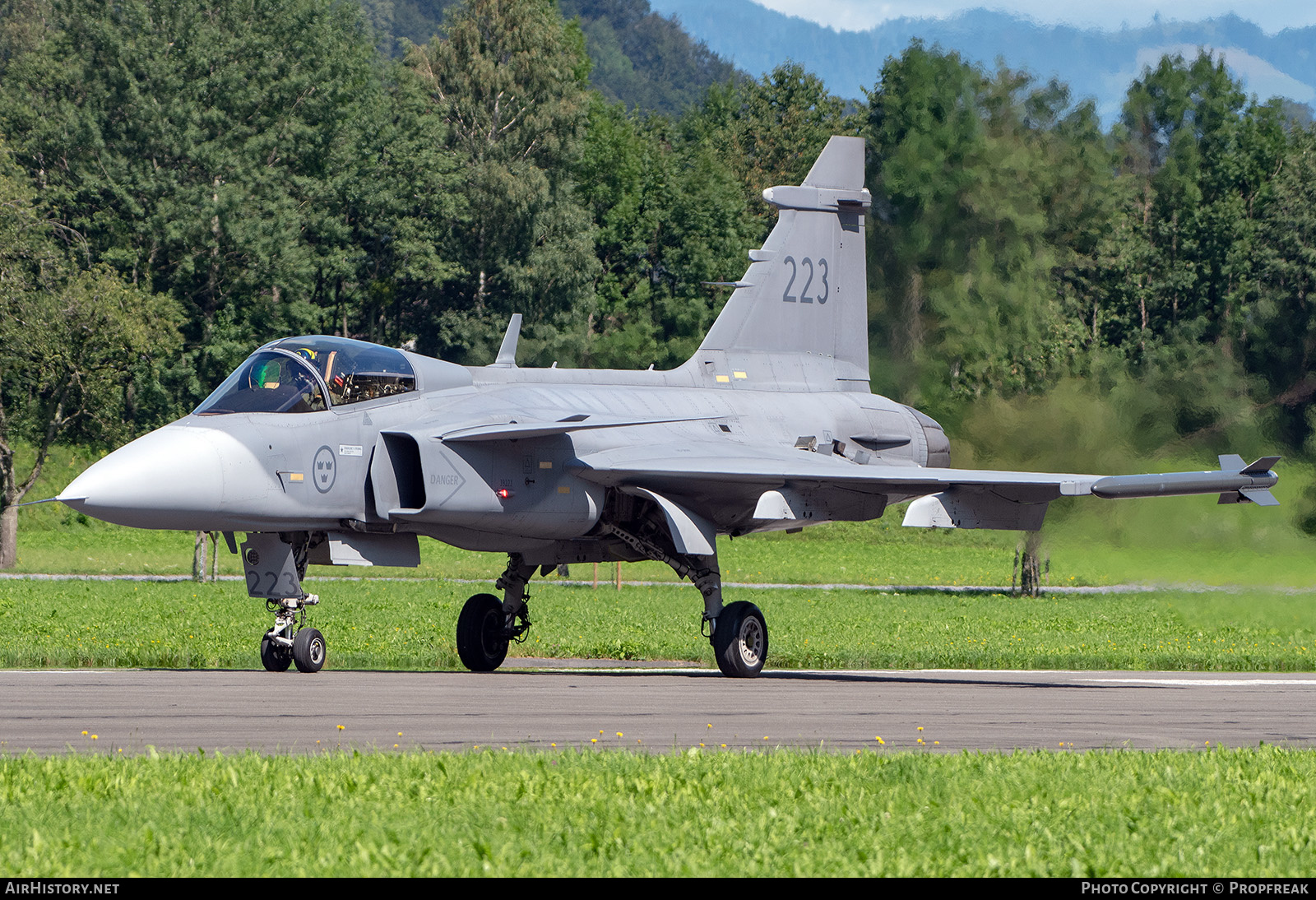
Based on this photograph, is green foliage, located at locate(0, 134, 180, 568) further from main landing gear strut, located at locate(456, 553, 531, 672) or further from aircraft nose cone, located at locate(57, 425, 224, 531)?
aircraft nose cone, located at locate(57, 425, 224, 531)

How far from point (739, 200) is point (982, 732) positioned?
63833 millimetres

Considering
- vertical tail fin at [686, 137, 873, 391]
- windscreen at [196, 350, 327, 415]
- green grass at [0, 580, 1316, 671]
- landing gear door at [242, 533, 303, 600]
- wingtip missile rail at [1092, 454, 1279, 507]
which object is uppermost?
vertical tail fin at [686, 137, 873, 391]

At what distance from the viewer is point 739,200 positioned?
73.7m

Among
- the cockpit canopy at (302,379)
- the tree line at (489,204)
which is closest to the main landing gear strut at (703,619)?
the cockpit canopy at (302,379)

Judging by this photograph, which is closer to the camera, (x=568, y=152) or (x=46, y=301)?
(x=46, y=301)

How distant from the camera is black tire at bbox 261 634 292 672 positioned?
15.9 meters

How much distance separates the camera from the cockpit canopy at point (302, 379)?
1545 centimetres

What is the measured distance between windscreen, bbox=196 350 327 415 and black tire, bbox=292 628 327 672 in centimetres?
219

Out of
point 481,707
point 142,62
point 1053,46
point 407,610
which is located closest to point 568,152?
point 142,62

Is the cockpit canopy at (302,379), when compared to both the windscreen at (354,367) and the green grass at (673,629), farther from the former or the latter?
the green grass at (673,629)

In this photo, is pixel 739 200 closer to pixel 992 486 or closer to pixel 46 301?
pixel 46 301

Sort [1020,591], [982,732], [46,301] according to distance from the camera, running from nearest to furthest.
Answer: [982,732], [1020,591], [46,301]

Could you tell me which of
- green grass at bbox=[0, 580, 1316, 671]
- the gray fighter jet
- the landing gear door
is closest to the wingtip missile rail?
the gray fighter jet

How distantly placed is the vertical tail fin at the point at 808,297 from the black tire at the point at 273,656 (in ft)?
23.7
